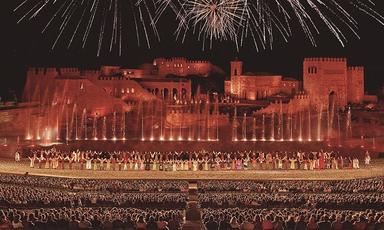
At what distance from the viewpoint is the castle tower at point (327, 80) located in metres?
55.4

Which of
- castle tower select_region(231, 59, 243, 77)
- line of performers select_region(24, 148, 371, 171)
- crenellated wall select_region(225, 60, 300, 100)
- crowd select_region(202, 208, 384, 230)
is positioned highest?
castle tower select_region(231, 59, 243, 77)

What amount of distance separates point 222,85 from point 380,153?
29929mm

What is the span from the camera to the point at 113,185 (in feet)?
69.9

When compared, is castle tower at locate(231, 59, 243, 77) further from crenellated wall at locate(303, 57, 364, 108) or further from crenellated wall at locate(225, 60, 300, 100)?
crenellated wall at locate(303, 57, 364, 108)

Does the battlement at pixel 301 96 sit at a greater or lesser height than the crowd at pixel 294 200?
greater

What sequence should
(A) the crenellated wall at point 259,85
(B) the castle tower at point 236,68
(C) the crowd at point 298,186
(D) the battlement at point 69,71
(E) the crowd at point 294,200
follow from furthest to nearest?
(B) the castle tower at point 236,68, (A) the crenellated wall at point 259,85, (D) the battlement at point 69,71, (C) the crowd at point 298,186, (E) the crowd at point 294,200

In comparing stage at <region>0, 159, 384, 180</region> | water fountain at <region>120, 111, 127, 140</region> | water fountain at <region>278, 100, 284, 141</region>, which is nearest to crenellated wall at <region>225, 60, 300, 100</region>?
water fountain at <region>278, 100, 284, 141</region>

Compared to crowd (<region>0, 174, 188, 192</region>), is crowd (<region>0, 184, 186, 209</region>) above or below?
above

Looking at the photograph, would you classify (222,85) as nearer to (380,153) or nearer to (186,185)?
(380,153)

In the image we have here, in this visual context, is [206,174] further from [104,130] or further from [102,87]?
[102,87]

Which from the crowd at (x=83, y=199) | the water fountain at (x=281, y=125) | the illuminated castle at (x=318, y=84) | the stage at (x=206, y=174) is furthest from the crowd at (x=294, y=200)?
the illuminated castle at (x=318, y=84)

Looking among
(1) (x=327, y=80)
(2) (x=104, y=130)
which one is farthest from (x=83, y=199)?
(1) (x=327, y=80)

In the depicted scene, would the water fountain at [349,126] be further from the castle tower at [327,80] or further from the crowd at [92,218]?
the crowd at [92,218]

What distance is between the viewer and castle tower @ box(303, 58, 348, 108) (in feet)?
182
